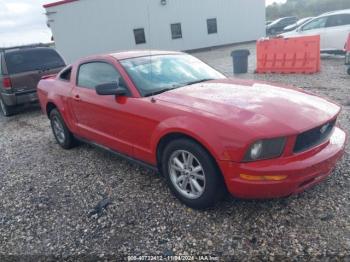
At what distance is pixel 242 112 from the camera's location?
9.18ft

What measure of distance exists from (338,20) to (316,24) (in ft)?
2.71

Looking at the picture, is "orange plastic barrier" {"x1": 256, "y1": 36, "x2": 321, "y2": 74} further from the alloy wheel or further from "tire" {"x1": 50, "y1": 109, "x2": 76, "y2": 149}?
the alloy wheel

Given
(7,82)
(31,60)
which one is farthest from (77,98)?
(31,60)

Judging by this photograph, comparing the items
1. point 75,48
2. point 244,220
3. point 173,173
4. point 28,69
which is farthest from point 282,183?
point 75,48

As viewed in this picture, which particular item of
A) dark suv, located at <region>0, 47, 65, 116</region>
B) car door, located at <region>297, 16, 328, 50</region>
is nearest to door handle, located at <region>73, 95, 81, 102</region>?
dark suv, located at <region>0, 47, 65, 116</region>

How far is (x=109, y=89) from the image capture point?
355 cm

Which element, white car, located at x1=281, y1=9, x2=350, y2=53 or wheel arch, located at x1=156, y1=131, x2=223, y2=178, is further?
white car, located at x1=281, y1=9, x2=350, y2=53

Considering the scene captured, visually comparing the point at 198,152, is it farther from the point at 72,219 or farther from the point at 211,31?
the point at 211,31

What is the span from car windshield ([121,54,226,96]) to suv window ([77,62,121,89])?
0.72 feet

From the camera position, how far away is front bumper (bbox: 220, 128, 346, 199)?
2576 millimetres

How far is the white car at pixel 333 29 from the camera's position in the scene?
1137 centimetres

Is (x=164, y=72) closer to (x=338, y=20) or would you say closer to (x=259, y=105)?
(x=259, y=105)

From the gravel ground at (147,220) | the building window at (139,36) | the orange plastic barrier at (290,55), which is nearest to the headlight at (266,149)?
the gravel ground at (147,220)

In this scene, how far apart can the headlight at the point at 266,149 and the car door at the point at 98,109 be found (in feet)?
5.28
